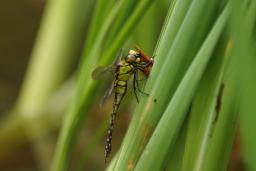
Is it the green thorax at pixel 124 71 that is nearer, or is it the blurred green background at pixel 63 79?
the blurred green background at pixel 63 79

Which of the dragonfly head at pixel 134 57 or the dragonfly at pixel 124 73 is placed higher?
the dragonfly head at pixel 134 57

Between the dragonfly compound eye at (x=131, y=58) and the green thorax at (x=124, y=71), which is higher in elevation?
the dragonfly compound eye at (x=131, y=58)

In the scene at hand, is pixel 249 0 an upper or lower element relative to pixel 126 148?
upper

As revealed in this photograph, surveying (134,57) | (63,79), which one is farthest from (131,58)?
(63,79)

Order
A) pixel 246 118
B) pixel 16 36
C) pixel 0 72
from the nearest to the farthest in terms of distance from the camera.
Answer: pixel 246 118 → pixel 0 72 → pixel 16 36

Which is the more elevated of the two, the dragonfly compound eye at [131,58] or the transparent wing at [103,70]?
the dragonfly compound eye at [131,58]

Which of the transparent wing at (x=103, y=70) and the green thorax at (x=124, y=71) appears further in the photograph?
the green thorax at (x=124, y=71)

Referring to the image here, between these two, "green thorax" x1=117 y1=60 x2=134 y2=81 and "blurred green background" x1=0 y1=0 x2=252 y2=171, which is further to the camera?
"green thorax" x1=117 y1=60 x2=134 y2=81

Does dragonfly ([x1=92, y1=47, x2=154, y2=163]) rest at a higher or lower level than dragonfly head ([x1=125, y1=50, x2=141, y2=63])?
lower

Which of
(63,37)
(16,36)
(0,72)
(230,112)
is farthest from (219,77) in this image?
(16,36)

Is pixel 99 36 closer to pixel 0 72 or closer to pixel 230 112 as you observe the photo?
pixel 230 112

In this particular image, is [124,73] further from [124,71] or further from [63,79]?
[63,79]
